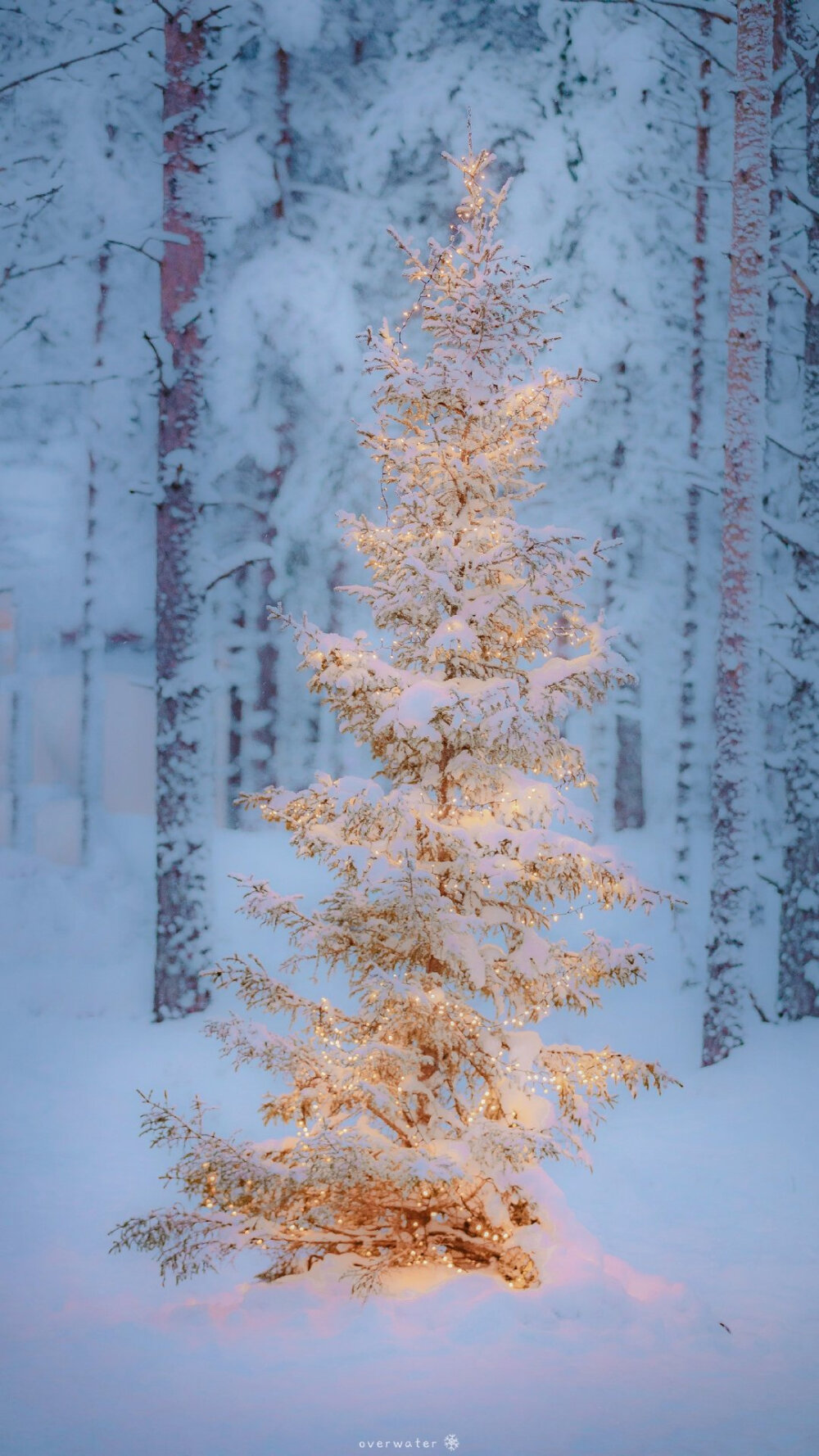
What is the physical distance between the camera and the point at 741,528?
10.5m

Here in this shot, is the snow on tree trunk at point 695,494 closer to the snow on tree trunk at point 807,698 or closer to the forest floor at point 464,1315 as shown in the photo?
the snow on tree trunk at point 807,698

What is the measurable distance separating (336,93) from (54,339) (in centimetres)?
527

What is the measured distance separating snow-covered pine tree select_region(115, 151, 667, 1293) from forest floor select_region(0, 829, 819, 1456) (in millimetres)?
343

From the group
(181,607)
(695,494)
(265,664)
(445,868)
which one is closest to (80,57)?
(181,607)

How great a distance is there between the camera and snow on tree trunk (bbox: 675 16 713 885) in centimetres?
1365

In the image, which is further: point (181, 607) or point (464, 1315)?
point (181, 607)

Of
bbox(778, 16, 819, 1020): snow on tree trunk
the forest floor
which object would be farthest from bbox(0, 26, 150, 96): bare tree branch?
the forest floor

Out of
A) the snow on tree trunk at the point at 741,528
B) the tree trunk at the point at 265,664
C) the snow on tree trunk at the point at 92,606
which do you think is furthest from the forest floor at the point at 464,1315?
the tree trunk at the point at 265,664

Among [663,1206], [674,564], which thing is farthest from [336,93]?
[663,1206]

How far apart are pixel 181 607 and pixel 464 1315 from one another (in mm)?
7536

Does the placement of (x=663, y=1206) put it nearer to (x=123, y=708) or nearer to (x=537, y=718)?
(x=537, y=718)

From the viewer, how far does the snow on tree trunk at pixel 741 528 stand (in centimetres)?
1047

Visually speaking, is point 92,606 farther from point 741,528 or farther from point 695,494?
point 741,528

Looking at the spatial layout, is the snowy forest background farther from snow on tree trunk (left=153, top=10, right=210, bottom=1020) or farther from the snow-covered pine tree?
the snow-covered pine tree
